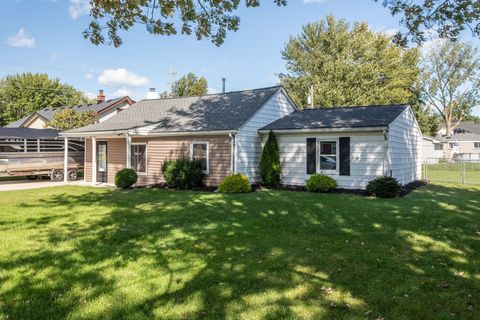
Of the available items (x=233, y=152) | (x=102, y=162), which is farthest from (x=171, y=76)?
(x=233, y=152)

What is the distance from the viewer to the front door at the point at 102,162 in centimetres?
1858

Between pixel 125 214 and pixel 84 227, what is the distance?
1.47 m

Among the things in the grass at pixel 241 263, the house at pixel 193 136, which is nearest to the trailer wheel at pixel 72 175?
the house at pixel 193 136

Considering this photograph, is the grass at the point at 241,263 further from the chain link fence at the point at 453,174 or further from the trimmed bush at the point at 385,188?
the chain link fence at the point at 453,174

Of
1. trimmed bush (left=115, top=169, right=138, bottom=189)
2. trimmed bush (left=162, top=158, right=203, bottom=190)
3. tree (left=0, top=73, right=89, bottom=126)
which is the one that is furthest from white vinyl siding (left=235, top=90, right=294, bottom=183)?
tree (left=0, top=73, right=89, bottom=126)

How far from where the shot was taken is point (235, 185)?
1329 cm

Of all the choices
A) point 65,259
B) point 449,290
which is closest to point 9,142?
point 65,259

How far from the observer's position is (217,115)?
16.5 m

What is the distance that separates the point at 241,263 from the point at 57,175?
1799 cm

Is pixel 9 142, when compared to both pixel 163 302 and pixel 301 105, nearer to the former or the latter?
pixel 163 302

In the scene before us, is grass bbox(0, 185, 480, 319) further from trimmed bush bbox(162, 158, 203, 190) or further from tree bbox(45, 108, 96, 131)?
tree bbox(45, 108, 96, 131)

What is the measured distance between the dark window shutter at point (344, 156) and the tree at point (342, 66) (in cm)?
1957

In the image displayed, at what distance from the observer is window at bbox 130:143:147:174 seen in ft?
55.8

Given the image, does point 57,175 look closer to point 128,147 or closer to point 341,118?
point 128,147
